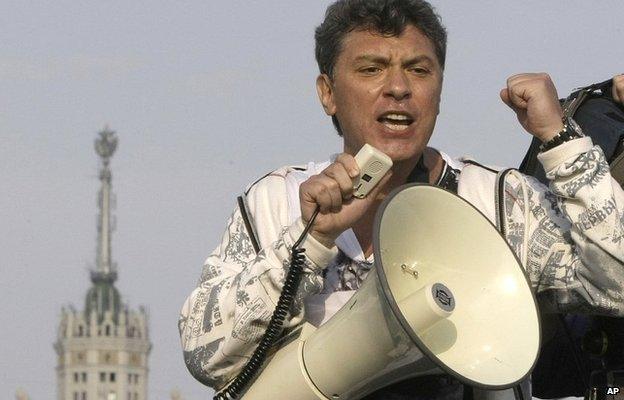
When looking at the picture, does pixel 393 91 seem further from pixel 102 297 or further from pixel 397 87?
pixel 102 297

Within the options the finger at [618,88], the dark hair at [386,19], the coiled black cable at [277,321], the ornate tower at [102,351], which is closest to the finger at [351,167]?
the coiled black cable at [277,321]

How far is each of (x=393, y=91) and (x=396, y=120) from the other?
0.07 meters

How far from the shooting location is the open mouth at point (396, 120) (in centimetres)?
425

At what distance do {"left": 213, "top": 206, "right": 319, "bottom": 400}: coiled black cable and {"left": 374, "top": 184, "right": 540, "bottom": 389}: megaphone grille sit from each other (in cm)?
17

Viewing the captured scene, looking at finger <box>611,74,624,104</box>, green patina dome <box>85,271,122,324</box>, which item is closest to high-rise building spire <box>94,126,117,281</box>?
green patina dome <box>85,271,122,324</box>

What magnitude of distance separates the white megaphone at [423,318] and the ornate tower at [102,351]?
130 meters

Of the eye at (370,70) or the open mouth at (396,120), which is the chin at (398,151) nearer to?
the open mouth at (396,120)

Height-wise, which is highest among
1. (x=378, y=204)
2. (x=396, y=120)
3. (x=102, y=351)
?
(x=102, y=351)

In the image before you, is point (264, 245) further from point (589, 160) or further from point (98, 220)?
point (98, 220)

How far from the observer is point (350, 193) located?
3.93 meters

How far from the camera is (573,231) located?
4234 mm

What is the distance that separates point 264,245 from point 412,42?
1.77 ft

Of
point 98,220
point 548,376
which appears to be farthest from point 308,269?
point 98,220

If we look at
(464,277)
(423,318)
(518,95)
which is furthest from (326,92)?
(423,318)
